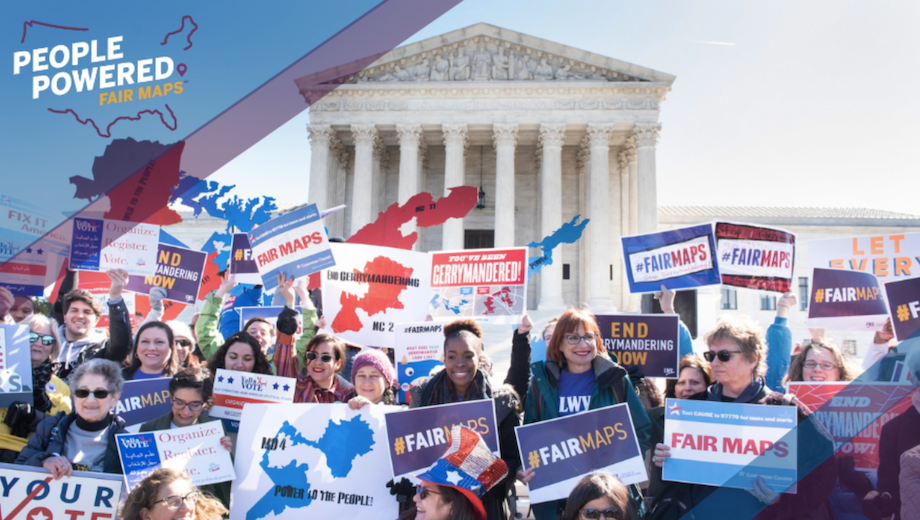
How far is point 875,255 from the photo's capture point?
606cm

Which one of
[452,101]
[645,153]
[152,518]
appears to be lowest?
[152,518]

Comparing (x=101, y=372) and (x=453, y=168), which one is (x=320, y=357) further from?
(x=453, y=168)

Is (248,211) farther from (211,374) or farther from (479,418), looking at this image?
(479,418)

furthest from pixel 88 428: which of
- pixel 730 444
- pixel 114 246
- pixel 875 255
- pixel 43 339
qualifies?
pixel 875 255

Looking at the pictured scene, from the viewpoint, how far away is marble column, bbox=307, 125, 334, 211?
3002 centimetres

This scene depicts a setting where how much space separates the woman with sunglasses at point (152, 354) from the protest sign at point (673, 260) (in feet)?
16.6

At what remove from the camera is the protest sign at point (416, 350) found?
20.1 ft

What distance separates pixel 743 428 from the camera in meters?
3.60

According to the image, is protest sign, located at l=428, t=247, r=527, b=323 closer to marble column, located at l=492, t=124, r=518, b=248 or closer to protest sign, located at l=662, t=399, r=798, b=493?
protest sign, located at l=662, t=399, r=798, b=493

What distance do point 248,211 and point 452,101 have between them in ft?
64.9

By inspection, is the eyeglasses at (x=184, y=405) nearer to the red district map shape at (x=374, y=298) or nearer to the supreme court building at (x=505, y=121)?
the red district map shape at (x=374, y=298)

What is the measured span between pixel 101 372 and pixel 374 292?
2979 millimetres

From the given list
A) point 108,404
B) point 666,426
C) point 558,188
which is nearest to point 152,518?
point 108,404

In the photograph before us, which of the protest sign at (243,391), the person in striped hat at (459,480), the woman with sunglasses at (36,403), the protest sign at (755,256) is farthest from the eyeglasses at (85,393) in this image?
the protest sign at (755,256)
